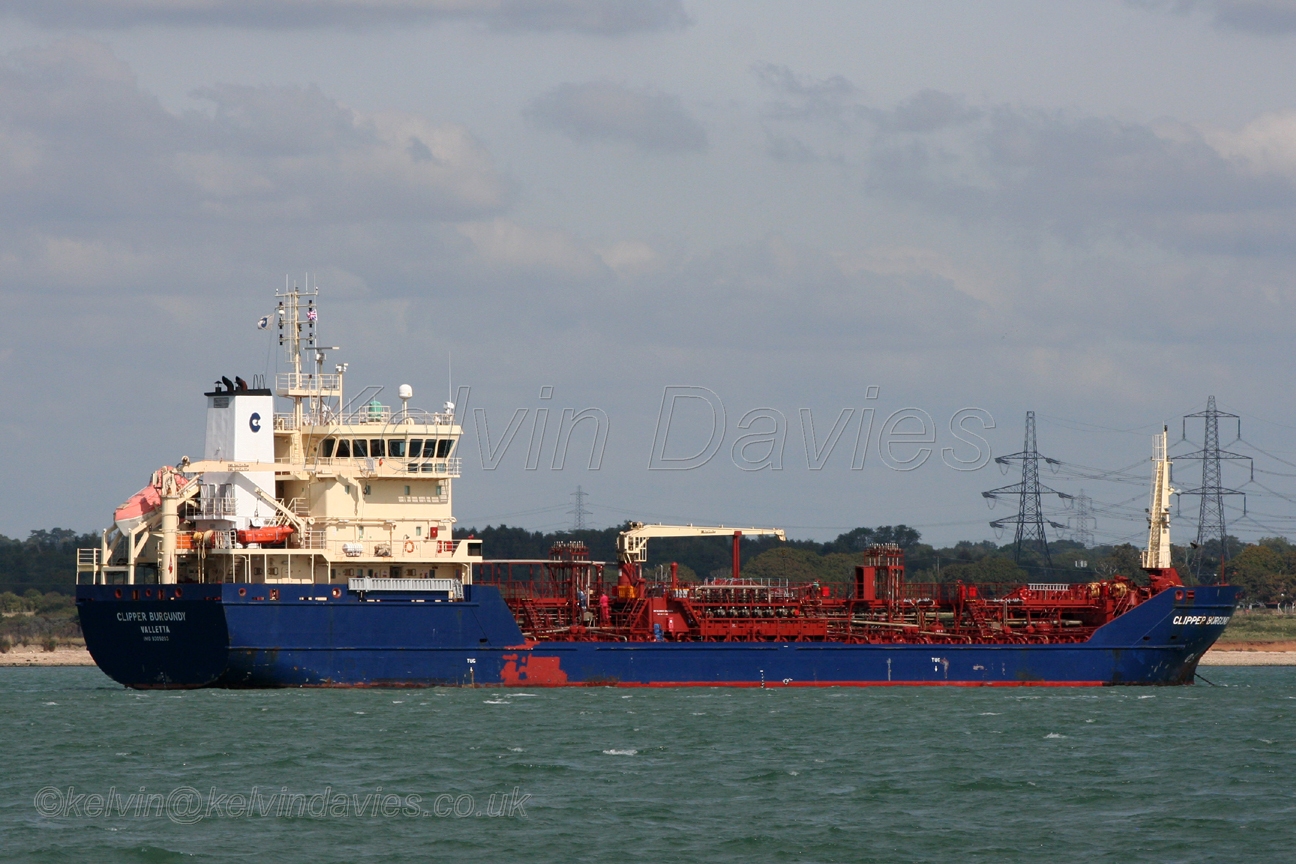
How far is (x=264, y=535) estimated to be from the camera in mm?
45375

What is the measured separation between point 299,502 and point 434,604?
4.59 meters

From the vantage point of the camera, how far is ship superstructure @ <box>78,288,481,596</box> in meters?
45.5

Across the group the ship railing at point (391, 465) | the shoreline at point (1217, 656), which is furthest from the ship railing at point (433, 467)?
the shoreline at point (1217, 656)

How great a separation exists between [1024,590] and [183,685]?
2341cm

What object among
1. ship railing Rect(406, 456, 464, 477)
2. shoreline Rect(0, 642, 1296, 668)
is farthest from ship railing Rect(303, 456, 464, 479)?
shoreline Rect(0, 642, 1296, 668)

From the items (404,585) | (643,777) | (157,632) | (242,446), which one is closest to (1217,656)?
(404,585)

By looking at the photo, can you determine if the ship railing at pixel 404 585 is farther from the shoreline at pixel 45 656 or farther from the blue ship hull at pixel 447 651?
the shoreline at pixel 45 656

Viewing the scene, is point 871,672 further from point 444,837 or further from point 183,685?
point 444,837

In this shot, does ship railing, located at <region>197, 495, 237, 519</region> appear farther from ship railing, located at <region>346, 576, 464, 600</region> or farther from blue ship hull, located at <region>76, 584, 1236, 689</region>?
ship railing, located at <region>346, 576, 464, 600</region>

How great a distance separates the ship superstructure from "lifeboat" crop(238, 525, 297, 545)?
2 centimetres

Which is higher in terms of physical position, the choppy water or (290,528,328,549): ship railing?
(290,528,328,549): ship railing

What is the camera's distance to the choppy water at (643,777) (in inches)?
1064

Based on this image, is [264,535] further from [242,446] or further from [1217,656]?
[1217,656]

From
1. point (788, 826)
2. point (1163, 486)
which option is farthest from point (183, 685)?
point (1163, 486)
